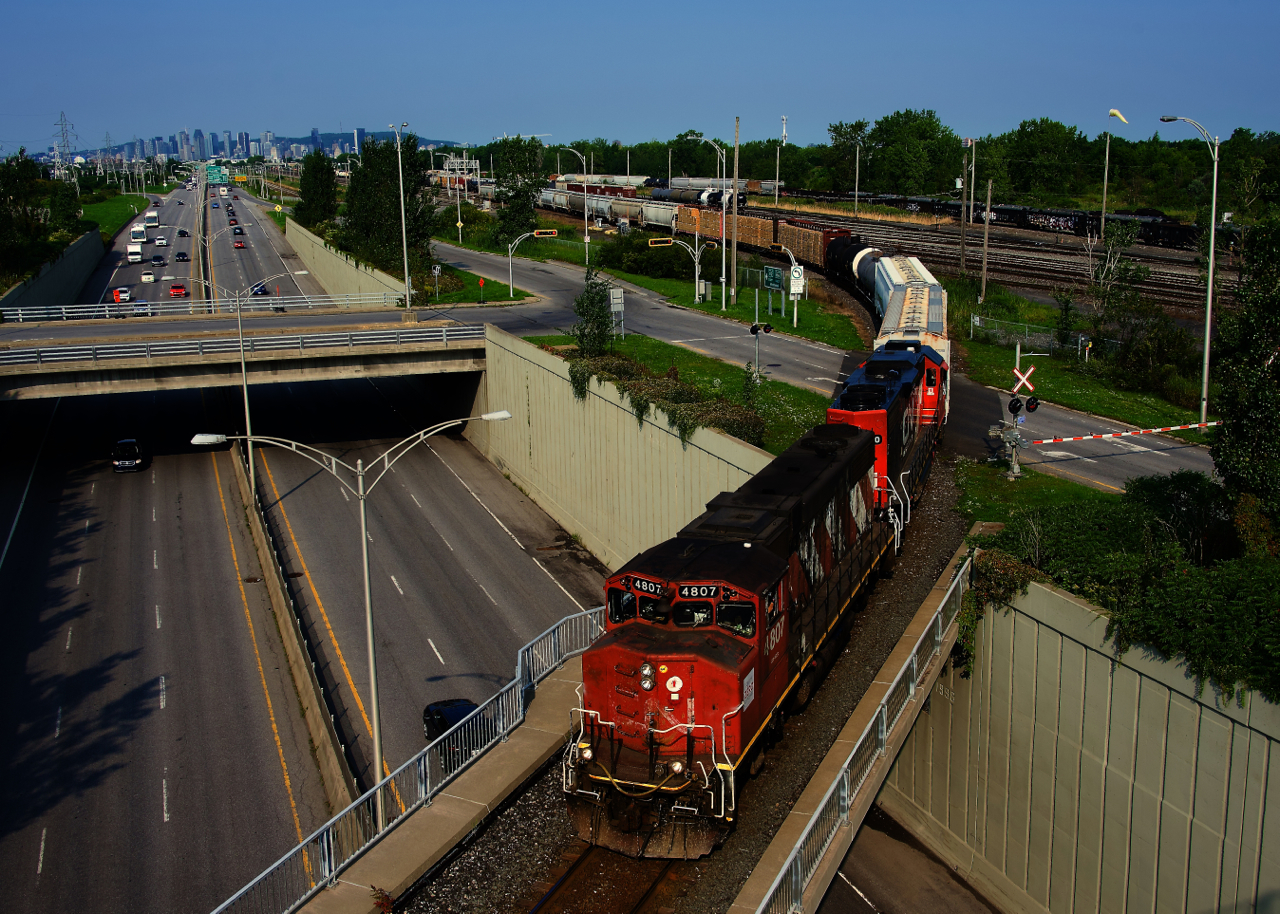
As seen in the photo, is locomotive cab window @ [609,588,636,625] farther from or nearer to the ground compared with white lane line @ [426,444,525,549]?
farther from the ground

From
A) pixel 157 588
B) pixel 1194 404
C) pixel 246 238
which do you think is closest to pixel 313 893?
pixel 157 588

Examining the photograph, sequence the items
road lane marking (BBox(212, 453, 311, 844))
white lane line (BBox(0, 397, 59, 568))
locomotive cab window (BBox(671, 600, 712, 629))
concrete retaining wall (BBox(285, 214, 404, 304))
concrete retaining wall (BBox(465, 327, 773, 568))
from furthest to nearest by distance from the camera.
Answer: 1. concrete retaining wall (BBox(285, 214, 404, 304))
2. white lane line (BBox(0, 397, 59, 568))
3. concrete retaining wall (BBox(465, 327, 773, 568))
4. road lane marking (BBox(212, 453, 311, 844))
5. locomotive cab window (BBox(671, 600, 712, 629))

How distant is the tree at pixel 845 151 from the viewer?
15262 centimetres

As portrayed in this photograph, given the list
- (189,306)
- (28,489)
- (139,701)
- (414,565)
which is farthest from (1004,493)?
(189,306)

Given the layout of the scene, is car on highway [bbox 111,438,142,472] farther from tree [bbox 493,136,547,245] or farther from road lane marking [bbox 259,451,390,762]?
tree [bbox 493,136,547,245]

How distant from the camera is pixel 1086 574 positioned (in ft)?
65.0

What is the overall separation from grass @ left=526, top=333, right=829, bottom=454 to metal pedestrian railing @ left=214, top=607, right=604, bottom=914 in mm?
11831

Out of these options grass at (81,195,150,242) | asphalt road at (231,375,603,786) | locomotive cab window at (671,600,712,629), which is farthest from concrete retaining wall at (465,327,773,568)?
grass at (81,195,150,242)

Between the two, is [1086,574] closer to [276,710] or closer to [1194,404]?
[1194,404]

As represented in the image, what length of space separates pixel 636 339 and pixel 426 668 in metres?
24.2

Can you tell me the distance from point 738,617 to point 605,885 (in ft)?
14.2

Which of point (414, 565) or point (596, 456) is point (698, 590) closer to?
point (596, 456)

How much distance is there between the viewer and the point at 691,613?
14742mm

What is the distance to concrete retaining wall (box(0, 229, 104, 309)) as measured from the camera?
2710 inches
